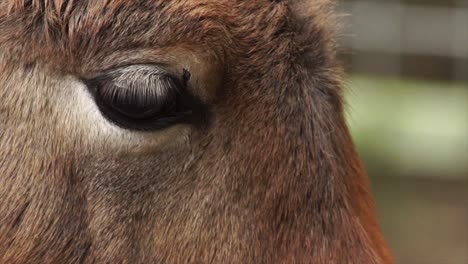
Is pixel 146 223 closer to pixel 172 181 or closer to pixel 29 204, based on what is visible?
pixel 172 181

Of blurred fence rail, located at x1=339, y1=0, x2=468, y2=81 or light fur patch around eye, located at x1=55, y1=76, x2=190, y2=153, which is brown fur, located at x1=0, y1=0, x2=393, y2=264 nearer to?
light fur patch around eye, located at x1=55, y1=76, x2=190, y2=153

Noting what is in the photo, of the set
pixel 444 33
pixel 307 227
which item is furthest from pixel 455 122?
pixel 307 227

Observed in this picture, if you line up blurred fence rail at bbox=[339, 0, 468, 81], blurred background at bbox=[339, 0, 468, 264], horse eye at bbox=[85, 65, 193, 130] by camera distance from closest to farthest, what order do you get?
1. horse eye at bbox=[85, 65, 193, 130]
2. blurred background at bbox=[339, 0, 468, 264]
3. blurred fence rail at bbox=[339, 0, 468, 81]

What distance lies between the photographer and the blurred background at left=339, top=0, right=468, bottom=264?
8.31 m

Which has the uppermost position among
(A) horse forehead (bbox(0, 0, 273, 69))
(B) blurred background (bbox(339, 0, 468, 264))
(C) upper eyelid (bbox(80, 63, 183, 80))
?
(A) horse forehead (bbox(0, 0, 273, 69))

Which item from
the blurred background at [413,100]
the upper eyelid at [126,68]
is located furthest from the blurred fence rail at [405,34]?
the upper eyelid at [126,68]

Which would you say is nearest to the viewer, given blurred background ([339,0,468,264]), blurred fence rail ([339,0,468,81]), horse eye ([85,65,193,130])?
horse eye ([85,65,193,130])

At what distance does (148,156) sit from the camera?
8.96 ft

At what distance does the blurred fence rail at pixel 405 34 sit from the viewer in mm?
8703

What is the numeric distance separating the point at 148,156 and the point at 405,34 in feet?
20.7

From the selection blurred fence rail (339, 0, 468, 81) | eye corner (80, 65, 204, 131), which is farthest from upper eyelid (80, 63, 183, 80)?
blurred fence rail (339, 0, 468, 81)

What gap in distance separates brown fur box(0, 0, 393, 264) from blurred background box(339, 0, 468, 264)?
5240 millimetres

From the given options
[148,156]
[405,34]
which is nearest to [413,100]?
[405,34]

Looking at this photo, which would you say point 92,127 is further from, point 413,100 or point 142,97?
point 413,100
